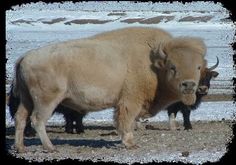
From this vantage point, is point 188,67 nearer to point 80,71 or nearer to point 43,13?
point 80,71

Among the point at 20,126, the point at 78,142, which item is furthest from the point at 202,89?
the point at 20,126

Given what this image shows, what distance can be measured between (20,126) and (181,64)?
122 inches

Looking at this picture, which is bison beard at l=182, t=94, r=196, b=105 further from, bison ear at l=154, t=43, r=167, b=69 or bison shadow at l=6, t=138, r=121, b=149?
bison shadow at l=6, t=138, r=121, b=149

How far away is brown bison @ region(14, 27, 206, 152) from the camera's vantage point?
1201 centimetres

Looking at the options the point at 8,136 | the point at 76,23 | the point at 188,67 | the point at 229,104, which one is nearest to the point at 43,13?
the point at 76,23

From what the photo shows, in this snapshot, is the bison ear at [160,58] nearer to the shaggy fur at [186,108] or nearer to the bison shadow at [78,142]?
the bison shadow at [78,142]

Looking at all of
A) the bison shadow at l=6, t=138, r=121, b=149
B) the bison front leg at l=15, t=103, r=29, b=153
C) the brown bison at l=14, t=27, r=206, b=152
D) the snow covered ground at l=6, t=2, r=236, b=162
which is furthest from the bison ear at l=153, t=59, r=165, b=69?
the snow covered ground at l=6, t=2, r=236, b=162

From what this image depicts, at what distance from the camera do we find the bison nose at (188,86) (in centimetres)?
1201

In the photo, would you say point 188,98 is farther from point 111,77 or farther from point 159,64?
point 111,77

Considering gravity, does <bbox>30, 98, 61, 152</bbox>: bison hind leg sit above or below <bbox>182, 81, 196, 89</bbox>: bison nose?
below

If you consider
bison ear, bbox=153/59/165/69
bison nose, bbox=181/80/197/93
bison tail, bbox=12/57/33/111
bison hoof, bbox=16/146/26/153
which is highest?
bison ear, bbox=153/59/165/69

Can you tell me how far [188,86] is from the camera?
39.5 ft

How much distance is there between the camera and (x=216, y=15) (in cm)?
4069

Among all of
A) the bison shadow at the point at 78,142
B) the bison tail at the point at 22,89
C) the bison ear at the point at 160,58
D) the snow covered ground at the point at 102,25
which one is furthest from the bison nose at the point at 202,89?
the snow covered ground at the point at 102,25
